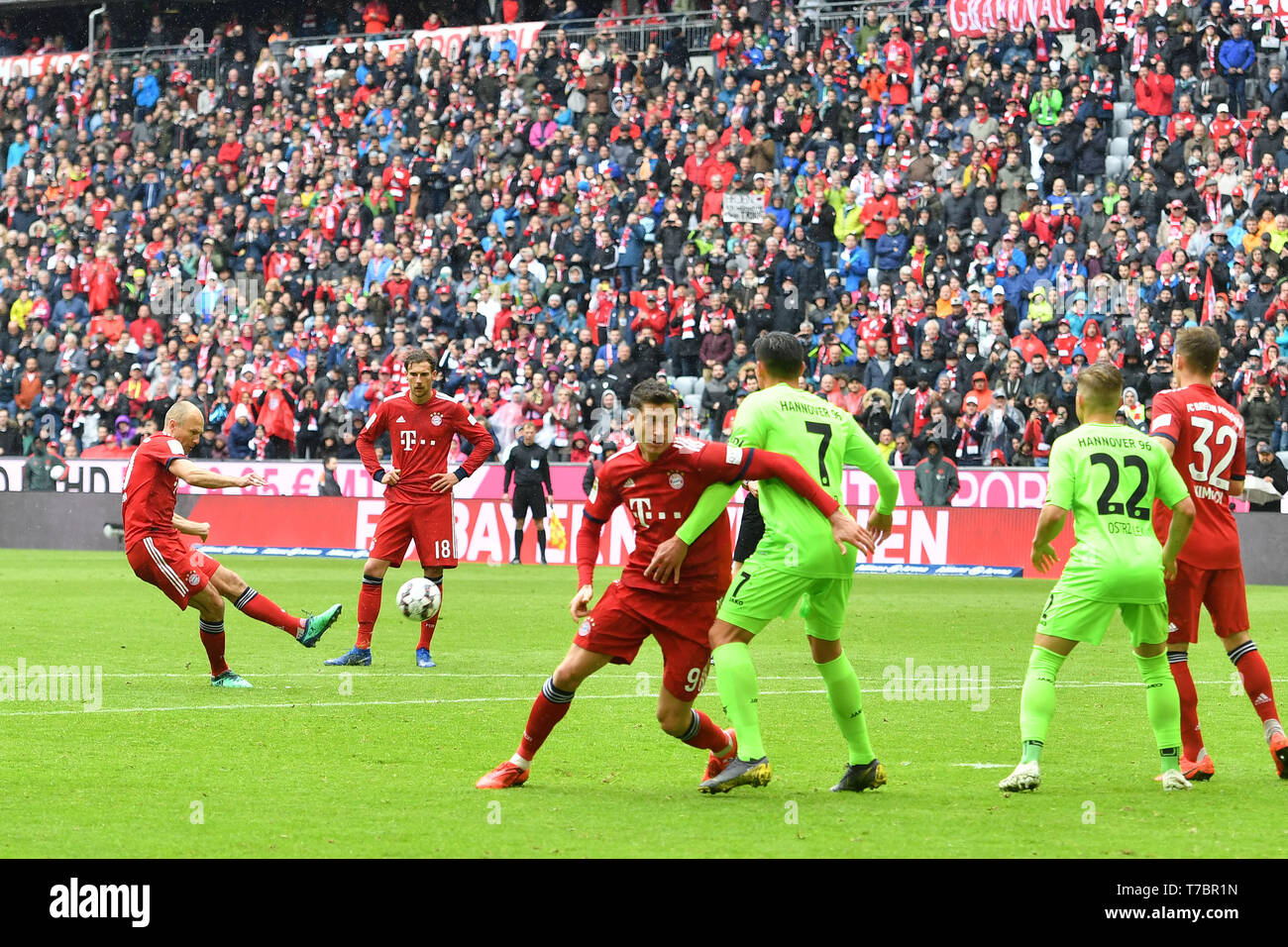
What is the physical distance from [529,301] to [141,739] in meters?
22.1

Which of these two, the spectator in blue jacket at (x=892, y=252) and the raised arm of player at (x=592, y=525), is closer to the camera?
the raised arm of player at (x=592, y=525)

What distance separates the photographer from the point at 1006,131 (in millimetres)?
29062

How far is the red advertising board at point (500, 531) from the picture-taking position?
949 inches

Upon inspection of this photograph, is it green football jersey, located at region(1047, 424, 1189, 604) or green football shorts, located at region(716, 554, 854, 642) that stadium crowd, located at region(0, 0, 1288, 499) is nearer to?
green football jersey, located at region(1047, 424, 1189, 604)

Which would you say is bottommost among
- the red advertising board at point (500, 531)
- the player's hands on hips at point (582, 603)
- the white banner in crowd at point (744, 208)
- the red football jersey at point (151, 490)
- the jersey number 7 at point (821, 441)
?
the red advertising board at point (500, 531)

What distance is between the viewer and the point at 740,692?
8016mm

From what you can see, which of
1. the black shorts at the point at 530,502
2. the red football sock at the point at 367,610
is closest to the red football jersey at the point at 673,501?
the red football sock at the point at 367,610

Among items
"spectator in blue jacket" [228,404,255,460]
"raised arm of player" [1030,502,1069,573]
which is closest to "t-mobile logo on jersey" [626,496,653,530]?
"raised arm of player" [1030,502,1069,573]

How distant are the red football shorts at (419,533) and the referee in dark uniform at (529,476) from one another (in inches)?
446

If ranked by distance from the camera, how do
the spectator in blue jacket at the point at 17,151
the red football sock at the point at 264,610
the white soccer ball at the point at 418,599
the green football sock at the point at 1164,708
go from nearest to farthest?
the green football sock at the point at 1164,708, the red football sock at the point at 264,610, the white soccer ball at the point at 418,599, the spectator in blue jacket at the point at 17,151

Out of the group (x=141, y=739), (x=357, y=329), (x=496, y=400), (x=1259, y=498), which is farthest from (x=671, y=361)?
(x=141, y=739)

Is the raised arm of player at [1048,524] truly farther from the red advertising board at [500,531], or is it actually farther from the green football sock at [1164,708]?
the red advertising board at [500,531]

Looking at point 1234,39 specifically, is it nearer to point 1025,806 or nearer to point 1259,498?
point 1259,498

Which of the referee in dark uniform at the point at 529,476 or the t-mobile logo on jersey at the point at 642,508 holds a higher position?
the t-mobile logo on jersey at the point at 642,508
